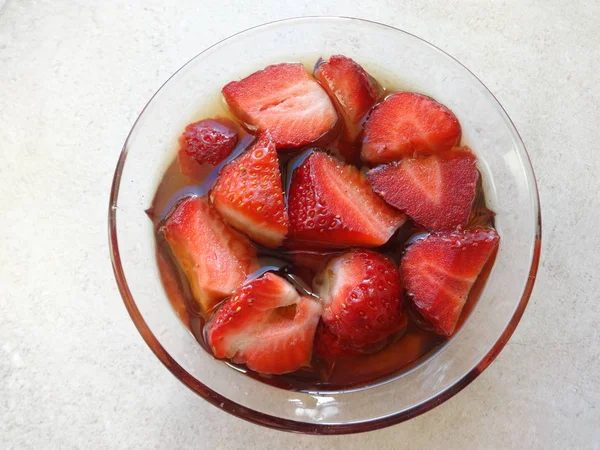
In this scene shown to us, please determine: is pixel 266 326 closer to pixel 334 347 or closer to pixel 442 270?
pixel 334 347

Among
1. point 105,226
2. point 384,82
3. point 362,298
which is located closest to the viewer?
point 362,298

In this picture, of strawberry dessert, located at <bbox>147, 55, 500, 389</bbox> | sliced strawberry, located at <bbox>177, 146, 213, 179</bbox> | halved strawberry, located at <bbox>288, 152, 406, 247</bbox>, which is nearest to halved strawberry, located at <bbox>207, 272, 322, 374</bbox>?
strawberry dessert, located at <bbox>147, 55, 500, 389</bbox>

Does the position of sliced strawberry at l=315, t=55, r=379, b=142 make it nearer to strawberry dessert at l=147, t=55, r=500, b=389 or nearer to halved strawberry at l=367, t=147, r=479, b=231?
strawberry dessert at l=147, t=55, r=500, b=389

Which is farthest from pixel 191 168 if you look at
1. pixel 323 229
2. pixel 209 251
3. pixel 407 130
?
pixel 407 130

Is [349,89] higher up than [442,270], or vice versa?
[349,89]

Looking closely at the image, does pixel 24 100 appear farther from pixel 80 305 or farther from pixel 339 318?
pixel 339 318

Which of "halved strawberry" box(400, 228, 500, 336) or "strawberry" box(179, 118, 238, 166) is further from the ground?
"strawberry" box(179, 118, 238, 166)
